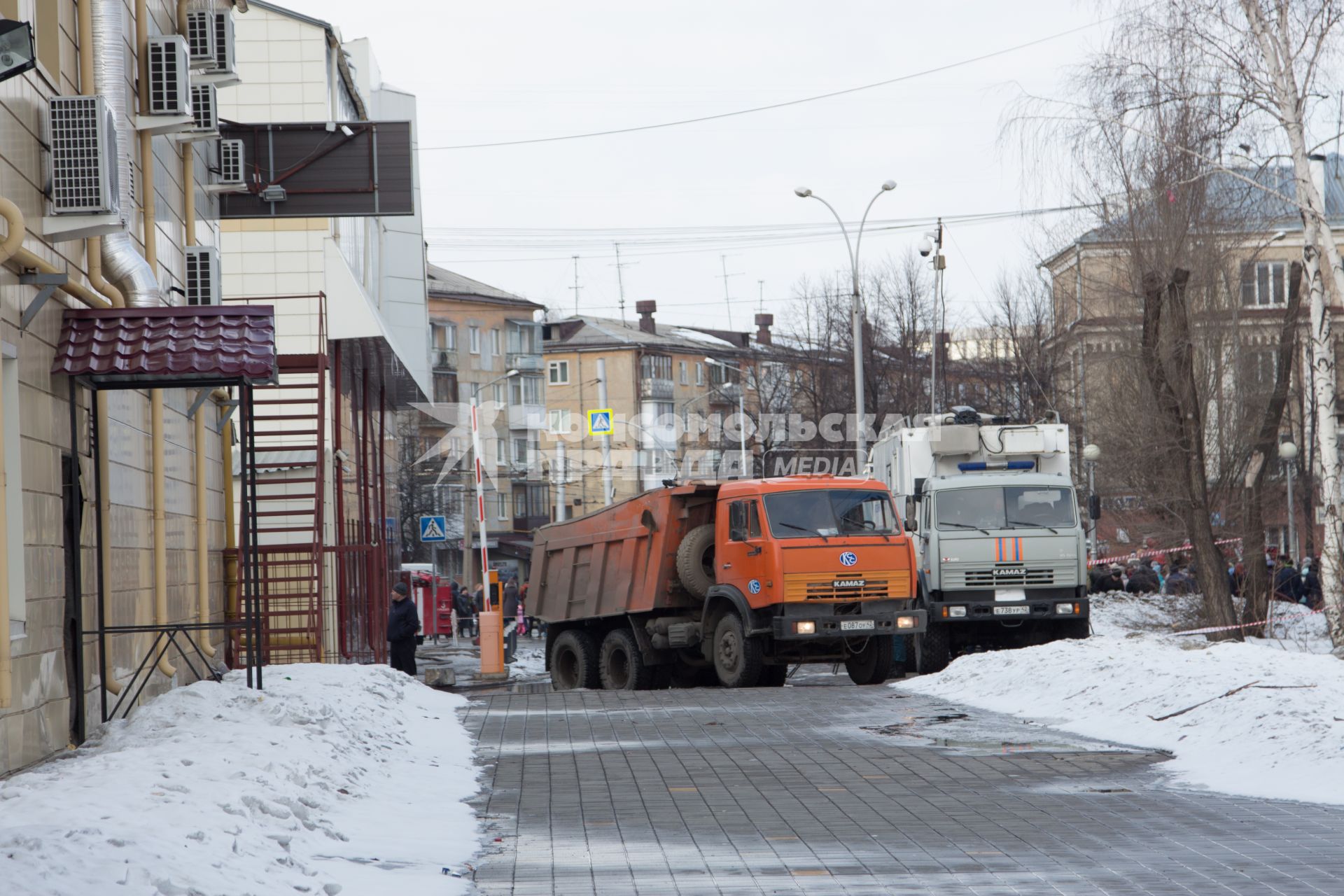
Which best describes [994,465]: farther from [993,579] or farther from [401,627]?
[401,627]

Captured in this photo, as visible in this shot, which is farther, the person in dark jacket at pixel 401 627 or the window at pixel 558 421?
the window at pixel 558 421

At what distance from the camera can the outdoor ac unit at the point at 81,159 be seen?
11.1 metres

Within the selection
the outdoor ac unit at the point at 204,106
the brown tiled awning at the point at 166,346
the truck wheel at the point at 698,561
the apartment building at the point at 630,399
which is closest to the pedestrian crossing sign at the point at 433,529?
the truck wheel at the point at 698,561

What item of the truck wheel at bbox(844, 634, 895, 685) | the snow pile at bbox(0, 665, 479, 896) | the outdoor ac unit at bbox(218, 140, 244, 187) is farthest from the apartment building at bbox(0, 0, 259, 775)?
the truck wheel at bbox(844, 634, 895, 685)

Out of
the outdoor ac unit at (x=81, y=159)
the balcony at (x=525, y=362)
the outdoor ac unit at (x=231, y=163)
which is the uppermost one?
the balcony at (x=525, y=362)

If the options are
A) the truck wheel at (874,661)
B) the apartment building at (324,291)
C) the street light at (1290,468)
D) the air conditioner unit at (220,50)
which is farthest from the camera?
the street light at (1290,468)

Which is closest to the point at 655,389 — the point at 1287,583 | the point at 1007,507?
the point at 1287,583

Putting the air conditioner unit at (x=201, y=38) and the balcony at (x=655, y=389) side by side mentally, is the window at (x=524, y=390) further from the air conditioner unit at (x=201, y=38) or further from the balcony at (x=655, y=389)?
the air conditioner unit at (x=201, y=38)

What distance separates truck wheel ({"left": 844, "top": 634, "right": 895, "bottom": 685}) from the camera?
69.2 feet

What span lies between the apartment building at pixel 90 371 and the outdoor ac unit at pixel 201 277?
3.76ft

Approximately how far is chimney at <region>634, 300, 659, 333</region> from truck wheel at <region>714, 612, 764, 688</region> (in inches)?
3297

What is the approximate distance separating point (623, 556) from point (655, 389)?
255 ft

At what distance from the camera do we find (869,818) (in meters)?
9.05

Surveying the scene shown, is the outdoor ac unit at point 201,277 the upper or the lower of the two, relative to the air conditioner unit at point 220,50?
lower
